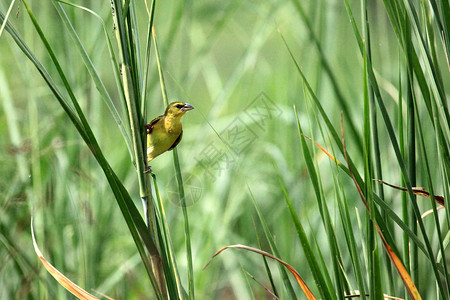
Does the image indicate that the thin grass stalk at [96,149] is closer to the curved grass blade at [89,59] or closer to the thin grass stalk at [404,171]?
the curved grass blade at [89,59]

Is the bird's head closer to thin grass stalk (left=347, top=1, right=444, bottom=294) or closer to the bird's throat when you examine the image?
the bird's throat

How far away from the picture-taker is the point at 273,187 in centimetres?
172

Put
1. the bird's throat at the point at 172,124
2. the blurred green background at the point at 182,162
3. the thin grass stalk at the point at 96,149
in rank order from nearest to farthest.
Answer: the thin grass stalk at the point at 96,149 → the bird's throat at the point at 172,124 → the blurred green background at the point at 182,162

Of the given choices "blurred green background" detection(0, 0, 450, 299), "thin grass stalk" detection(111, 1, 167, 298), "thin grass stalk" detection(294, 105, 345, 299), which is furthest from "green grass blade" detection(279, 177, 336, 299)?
"blurred green background" detection(0, 0, 450, 299)

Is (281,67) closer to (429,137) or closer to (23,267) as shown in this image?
(429,137)

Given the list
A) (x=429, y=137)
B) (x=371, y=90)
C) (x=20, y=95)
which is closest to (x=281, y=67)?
(x=429, y=137)

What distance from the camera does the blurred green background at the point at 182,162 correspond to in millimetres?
1081

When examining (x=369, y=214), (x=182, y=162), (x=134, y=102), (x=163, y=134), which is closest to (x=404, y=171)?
(x=369, y=214)

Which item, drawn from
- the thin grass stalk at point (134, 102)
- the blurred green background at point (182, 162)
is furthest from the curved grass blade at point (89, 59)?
the blurred green background at point (182, 162)

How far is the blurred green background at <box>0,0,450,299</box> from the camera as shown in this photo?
3.55 feet

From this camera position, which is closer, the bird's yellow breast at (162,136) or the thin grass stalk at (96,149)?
the thin grass stalk at (96,149)

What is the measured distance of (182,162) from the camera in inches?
56.9

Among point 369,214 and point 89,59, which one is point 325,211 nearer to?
point 369,214

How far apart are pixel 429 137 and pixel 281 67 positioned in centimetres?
73
